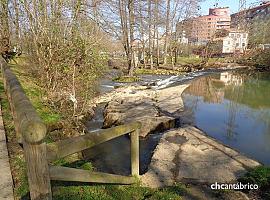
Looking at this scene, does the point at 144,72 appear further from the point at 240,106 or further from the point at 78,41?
the point at 78,41

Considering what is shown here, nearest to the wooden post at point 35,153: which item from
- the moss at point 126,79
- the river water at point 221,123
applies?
the river water at point 221,123

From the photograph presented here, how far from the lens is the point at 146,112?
10.1 m

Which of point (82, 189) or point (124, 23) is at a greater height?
point (124, 23)

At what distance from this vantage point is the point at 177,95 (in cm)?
1471

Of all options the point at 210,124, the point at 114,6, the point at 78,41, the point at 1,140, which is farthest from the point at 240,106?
the point at 114,6

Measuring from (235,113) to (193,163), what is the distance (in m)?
7.52

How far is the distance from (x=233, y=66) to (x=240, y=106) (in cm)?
2330

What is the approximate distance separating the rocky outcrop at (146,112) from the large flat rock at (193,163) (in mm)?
1678

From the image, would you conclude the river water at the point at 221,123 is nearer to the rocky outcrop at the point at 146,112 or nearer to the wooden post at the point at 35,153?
the rocky outcrop at the point at 146,112

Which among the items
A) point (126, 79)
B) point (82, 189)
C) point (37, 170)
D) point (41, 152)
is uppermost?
point (41, 152)

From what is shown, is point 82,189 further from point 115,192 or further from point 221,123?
point 221,123

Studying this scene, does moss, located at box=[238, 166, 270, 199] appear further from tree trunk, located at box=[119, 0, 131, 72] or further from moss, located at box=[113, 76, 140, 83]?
tree trunk, located at box=[119, 0, 131, 72]

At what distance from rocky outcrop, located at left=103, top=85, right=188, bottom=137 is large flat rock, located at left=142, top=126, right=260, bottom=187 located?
1.68 m

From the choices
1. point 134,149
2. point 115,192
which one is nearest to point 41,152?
point 115,192
